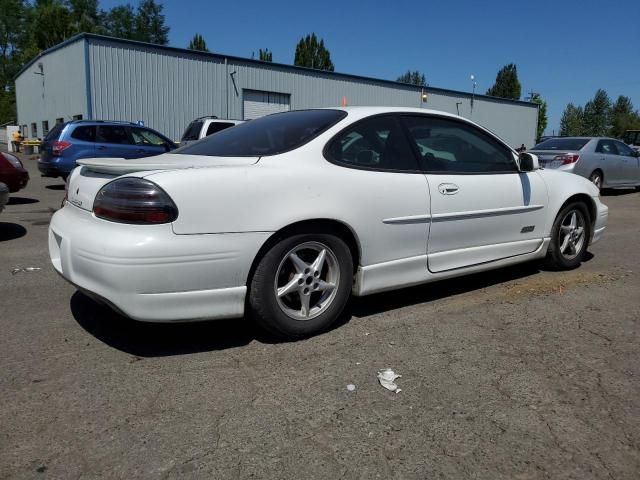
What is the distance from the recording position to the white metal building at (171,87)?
816 inches

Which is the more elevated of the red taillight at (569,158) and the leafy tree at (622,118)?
the leafy tree at (622,118)

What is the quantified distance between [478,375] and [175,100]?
21.8 m

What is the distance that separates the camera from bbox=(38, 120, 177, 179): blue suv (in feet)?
38.1

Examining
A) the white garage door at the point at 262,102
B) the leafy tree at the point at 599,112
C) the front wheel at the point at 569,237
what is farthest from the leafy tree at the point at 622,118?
the front wheel at the point at 569,237

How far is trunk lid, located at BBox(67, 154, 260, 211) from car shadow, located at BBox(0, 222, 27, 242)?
3.62m

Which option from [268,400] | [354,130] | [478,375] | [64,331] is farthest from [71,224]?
[478,375]

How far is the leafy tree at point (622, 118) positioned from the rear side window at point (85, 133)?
3003 inches

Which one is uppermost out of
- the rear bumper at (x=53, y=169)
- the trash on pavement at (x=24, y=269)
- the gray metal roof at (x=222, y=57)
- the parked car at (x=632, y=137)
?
the gray metal roof at (x=222, y=57)

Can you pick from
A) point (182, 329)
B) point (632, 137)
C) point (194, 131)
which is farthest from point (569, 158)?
point (632, 137)

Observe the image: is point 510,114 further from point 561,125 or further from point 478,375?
point 561,125

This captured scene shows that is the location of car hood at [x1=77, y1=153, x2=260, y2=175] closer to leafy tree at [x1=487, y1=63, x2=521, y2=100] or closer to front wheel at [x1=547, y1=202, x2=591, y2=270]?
front wheel at [x1=547, y1=202, x2=591, y2=270]

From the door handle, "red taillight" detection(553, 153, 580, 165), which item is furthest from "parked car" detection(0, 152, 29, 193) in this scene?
"red taillight" detection(553, 153, 580, 165)

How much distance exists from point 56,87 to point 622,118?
7784 cm

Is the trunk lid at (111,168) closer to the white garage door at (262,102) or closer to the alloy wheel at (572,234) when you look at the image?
the alloy wheel at (572,234)
